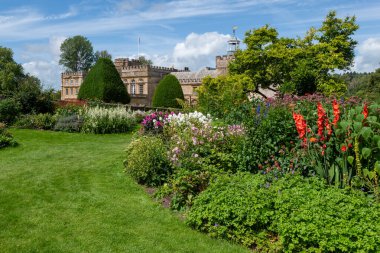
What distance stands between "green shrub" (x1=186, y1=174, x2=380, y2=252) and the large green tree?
19474 mm

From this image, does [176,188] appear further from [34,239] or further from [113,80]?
[113,80]

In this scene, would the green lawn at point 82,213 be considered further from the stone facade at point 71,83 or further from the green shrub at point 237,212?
the stone facade at point 71,83

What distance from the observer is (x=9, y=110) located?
14.4 meters

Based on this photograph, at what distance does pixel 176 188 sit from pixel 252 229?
5.09 ft

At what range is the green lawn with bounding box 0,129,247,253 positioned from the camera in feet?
13.4

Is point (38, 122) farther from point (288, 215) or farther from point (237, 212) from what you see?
point (288, 215)

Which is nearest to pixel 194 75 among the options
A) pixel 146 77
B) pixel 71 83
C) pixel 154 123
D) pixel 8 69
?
pixel 146 77

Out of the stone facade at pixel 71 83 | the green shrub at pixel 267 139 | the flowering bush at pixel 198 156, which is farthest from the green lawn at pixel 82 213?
the stone facade at pixel 71 83

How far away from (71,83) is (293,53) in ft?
143

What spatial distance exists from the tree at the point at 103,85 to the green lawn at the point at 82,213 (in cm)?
1496

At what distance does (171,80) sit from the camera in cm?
Result: 2762

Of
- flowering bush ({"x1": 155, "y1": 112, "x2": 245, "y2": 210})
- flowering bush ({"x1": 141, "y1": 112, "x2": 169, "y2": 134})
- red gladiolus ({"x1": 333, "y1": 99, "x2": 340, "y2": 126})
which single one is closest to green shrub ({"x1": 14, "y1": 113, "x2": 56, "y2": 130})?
flowering bush ({"x1": 141, "y1": 112, "x2": 169, "y2": 134})

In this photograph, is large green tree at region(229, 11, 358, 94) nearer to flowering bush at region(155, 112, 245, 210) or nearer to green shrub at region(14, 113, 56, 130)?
green shrub at region(14, 113, 56, 130)

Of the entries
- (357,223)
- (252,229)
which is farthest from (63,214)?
(357,223)
